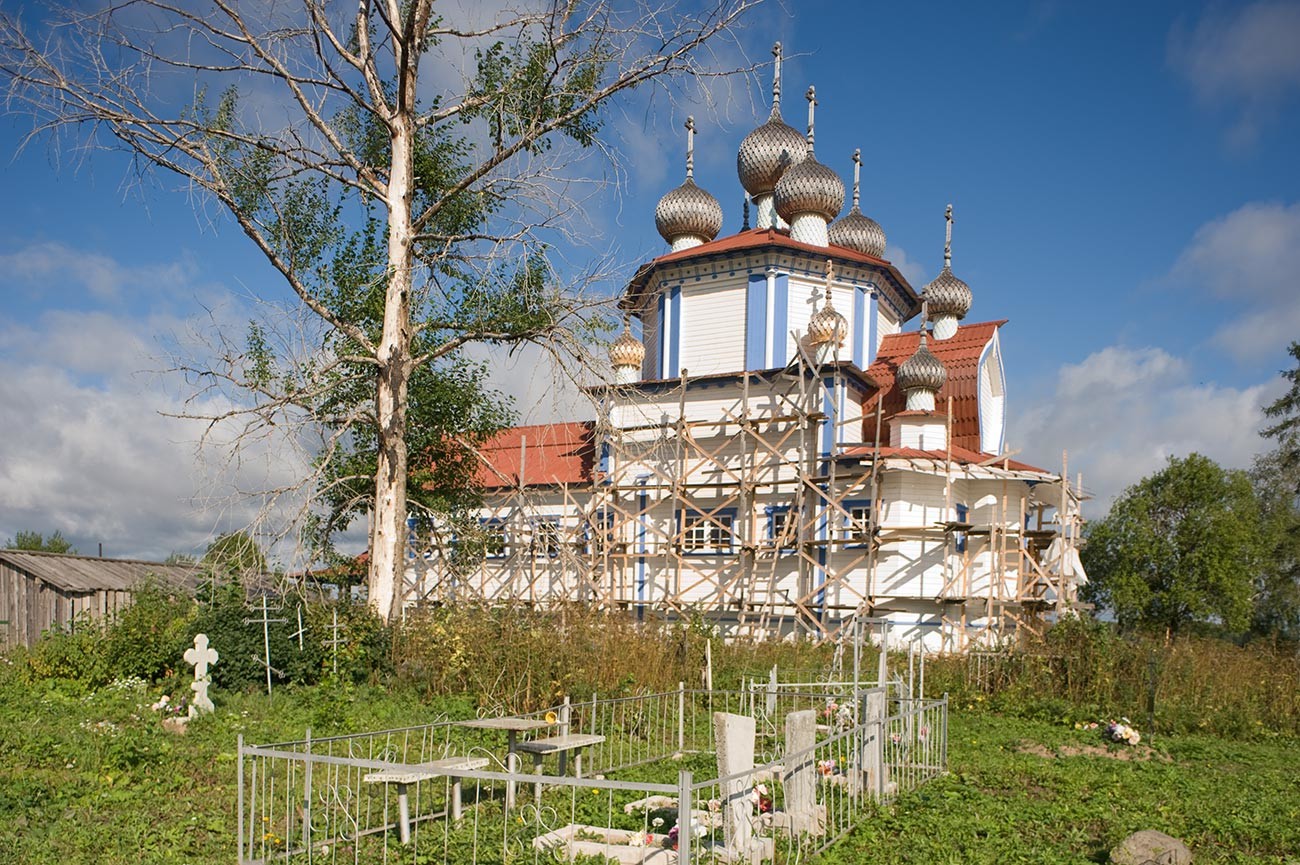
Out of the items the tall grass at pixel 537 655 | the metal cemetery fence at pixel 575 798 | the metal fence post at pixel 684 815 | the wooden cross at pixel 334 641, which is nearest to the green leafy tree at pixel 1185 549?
the tall grass at pixel 537 655

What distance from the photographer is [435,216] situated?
17.7 metres

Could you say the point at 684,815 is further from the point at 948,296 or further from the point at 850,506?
the point at 948,296

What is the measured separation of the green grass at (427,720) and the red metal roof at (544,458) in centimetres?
1430

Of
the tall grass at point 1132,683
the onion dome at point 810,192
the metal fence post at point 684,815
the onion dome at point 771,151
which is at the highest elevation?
the onion dome at point 771,151

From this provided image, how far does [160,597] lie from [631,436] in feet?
40.1

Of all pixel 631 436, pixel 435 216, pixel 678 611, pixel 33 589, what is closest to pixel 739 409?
pixel 631 436

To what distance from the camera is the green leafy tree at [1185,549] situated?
103 ft

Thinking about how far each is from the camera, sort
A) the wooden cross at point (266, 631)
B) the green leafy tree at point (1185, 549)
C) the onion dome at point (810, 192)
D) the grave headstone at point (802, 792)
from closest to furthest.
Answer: the grave headstone at point (802, 792) → the wooden cross at point (266, 631) → the onion dome at point (810, 192) → the green leafy tree at point (1185, 549)

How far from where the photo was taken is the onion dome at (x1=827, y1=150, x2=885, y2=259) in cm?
2869

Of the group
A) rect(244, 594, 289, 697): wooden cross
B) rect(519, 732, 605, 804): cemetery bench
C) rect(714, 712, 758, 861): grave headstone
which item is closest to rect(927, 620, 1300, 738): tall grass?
rect(519, 732, 605, 804): cemetery bench

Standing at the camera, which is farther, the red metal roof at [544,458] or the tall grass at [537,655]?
the red metal roof at [544,458]

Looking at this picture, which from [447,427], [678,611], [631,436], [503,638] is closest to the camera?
[503,638]

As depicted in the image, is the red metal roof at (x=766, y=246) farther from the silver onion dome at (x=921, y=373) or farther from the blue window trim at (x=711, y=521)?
the blue window trim at (x=711, y=521)

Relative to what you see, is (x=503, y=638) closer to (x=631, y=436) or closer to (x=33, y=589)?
(x=33, y=589)
